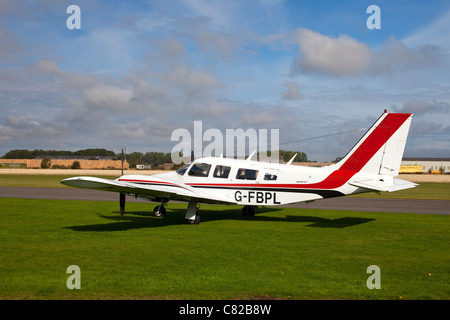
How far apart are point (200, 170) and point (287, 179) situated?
12.9ft

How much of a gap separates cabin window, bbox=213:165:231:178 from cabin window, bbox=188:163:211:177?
38 cm

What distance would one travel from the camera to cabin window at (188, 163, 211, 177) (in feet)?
60.9

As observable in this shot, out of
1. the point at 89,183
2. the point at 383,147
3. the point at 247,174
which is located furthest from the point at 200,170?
the point at 383,147

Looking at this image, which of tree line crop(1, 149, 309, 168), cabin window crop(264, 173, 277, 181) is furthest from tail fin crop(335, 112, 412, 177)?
tree line crop(1, 149, 309, 168)

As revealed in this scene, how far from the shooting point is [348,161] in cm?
1736

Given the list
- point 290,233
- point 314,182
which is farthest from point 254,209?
point 290,233

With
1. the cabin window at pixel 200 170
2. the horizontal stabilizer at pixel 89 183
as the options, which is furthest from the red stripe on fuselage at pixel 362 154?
the horizontal stabilizer at pixel 89 183

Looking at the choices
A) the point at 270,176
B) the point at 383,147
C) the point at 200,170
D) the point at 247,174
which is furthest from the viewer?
the point at 200,170

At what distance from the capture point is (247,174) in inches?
705

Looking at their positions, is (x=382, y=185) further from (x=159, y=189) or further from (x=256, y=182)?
(x=159, y=189)

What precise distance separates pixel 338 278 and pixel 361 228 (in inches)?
320

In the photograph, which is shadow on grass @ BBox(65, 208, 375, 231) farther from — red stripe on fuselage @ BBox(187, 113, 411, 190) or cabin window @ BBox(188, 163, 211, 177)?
cabin window @ BBox(188, 163, 211, 177)

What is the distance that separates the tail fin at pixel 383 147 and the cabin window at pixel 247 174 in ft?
12.9
